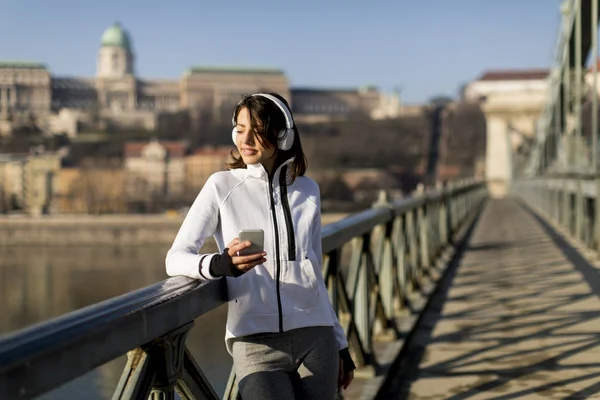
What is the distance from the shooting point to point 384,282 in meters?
5.46

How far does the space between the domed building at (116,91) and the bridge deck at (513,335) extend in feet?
456

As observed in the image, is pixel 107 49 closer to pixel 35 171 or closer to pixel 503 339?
pixel 35 171

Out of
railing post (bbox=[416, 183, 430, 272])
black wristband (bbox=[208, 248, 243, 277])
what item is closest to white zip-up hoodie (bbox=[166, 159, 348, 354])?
black wristband (bbox=[208, 248, 243, 277])

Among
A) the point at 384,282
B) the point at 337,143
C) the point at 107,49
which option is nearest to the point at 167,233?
the point at 337,143

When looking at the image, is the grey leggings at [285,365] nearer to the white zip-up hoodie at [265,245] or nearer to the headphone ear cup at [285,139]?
the white zip-up hoodie at [265,245]

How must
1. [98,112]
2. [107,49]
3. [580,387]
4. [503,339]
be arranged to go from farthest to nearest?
[107,49]
[98,112]
[503,339]
[580,387]

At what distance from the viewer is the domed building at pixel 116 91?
151375 mm

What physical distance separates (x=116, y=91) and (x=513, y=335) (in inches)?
6360

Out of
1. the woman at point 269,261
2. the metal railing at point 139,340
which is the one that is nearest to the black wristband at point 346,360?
the woman at point 269,261

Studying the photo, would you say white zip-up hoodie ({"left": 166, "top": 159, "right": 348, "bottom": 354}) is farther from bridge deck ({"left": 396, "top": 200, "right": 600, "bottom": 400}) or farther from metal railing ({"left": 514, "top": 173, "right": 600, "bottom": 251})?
metal railing ({"left": 514, "top": 173, "right": 600, "bottom": 251})

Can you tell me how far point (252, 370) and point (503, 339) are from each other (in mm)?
3089

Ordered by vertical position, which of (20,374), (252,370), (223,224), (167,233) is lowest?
(167,233)

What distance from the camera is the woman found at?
2.17 m

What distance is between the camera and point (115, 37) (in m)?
170
